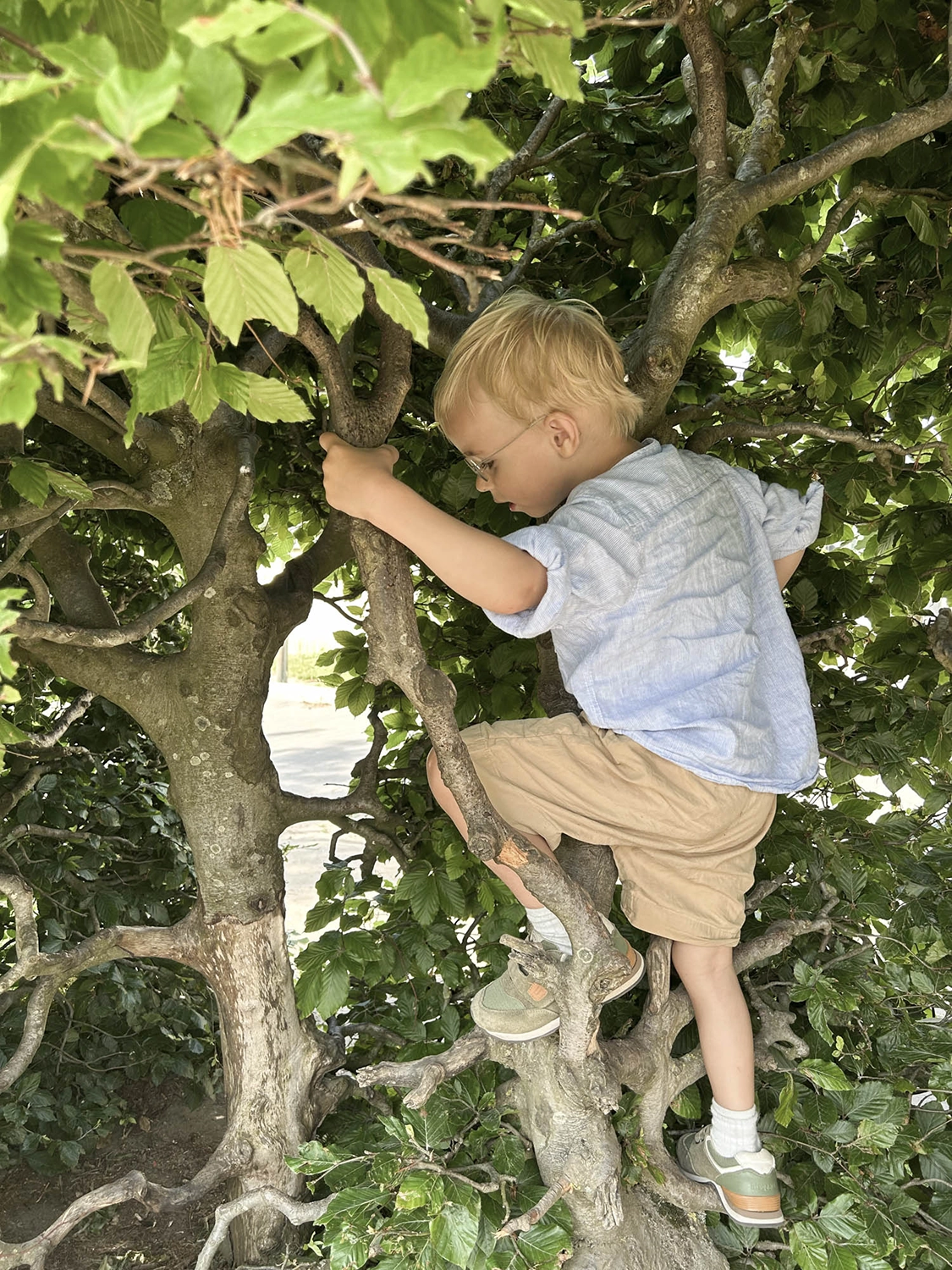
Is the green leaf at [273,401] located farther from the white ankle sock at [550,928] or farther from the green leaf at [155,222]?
the white ankle sock at [550,928]

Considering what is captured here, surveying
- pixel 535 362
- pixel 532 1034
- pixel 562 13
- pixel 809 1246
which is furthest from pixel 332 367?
pixel 809 1246

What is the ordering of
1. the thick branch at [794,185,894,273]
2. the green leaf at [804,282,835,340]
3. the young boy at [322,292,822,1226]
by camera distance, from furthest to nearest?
the green leaf at [804,282,835,340]
the thick branch at [794,185,894,273]
the young boy at [322,292,822,1226]

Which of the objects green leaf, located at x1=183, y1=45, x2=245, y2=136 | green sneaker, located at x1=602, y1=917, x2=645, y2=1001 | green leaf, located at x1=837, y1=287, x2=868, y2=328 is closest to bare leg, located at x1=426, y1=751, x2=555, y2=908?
green sneaker, located at x1=602, y1=917, x2=645, y2=1001

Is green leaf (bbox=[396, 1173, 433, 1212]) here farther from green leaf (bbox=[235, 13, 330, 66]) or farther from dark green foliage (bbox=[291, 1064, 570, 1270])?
green leaf (bbox=[235, 13, 330, 66])

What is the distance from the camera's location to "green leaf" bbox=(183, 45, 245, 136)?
0.49 meters

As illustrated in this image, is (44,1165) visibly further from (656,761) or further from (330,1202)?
(656,761)

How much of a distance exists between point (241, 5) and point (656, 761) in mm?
1210

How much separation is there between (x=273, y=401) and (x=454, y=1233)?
1.11m

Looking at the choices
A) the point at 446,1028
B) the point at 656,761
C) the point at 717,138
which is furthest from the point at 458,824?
the point at 717,138

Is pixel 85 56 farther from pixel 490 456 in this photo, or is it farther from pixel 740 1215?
pixel 740 1215

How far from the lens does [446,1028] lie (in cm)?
181

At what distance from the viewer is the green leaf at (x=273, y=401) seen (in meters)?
0.97

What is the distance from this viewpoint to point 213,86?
490 millimetres


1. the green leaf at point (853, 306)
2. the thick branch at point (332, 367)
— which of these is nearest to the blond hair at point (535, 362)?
the thick branch at point (332, 367)
